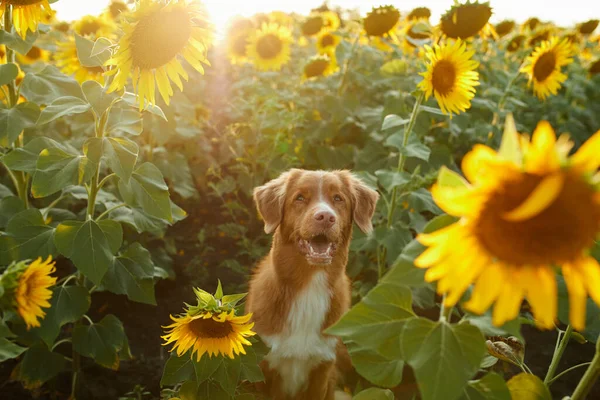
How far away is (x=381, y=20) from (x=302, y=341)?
2623mm

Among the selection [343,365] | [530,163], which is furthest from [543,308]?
[343,365]

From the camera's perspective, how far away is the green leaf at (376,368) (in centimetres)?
137

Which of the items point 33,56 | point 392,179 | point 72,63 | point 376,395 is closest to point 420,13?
point 392,179

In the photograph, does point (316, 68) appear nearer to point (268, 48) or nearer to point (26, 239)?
point (268, 48)

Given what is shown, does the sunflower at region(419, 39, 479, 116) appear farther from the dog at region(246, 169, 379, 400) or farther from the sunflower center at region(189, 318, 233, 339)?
the sunflower center at region(189, 318, 233, 339)

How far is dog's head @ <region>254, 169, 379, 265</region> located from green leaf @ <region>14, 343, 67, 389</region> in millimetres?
1317

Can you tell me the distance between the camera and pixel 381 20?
3.93m

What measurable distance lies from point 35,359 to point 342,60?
3.45 meters

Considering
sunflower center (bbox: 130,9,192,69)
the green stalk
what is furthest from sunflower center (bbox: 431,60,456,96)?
sunflower center (bbox: 130,9,192,69)

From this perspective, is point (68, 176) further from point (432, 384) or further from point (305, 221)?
point (432, 384)

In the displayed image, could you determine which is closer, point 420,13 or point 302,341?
point 302,341

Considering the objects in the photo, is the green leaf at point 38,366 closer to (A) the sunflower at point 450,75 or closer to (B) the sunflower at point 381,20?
(A) the sunflower at point 450,75

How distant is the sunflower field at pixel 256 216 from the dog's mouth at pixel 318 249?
32cm

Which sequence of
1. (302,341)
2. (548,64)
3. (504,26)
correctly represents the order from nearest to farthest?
(302,341) < (548,64) < (504,26)
